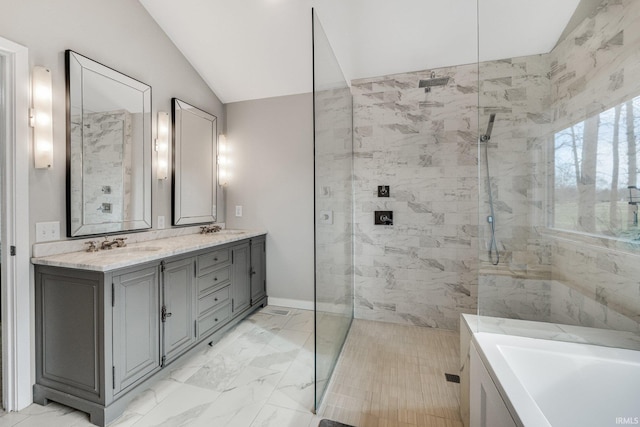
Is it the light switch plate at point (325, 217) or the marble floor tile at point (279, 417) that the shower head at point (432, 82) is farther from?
the marble floor tile at point (279, 417)

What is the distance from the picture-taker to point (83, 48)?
1826mm

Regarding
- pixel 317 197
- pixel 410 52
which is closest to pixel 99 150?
pixel 317 197

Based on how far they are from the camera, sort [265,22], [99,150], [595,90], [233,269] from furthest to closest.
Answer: [233,269] < [265,22] < [99,150] < [595,90]

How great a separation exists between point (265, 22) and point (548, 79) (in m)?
2.23

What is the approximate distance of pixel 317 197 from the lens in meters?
1.63

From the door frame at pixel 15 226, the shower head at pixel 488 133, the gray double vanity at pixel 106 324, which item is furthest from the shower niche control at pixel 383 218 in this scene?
the door frame at pixel 15 226

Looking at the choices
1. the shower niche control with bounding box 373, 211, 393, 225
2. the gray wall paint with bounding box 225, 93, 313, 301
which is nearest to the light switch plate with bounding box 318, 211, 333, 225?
the shower niche control with bounding box 373, 211, 393, 225

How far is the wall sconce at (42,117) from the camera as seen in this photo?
1.58 meters

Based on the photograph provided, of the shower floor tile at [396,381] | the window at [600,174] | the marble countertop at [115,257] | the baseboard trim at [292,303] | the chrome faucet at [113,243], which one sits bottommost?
the shower floor tile at [396,381]

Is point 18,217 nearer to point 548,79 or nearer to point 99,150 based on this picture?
point 99,150

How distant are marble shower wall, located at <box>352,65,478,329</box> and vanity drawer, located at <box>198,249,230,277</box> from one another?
136 cm

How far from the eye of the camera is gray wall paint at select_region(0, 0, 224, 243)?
159cm

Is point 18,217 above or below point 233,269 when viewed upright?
above

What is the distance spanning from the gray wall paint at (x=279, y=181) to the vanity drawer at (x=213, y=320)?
768 millimetres
